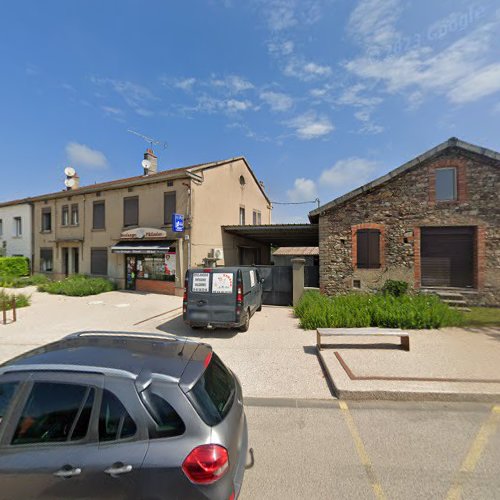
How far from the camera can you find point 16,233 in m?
21.4

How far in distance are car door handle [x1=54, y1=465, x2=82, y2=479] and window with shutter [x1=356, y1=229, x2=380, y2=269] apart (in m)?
11.3

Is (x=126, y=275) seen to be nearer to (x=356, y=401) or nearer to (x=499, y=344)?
(x=356, y=401)

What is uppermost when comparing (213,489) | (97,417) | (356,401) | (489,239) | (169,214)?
(169,214)

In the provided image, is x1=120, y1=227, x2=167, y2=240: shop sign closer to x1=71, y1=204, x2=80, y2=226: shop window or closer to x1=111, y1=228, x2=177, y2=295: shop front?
x1=111, y1=228, x2=177, y2=295: shop front

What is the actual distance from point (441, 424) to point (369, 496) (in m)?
1.71

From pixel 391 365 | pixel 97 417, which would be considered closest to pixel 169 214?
pixel 391 365

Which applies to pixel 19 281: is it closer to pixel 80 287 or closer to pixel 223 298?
pixel 80 287

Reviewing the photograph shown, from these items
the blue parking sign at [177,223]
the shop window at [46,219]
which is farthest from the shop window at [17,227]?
the blue parking sign at [177,223]

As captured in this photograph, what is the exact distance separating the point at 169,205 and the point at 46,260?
11932 millimetres

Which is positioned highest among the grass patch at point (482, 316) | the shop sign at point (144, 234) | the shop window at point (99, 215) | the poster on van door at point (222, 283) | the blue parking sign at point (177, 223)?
the shop window at point (99, 215)

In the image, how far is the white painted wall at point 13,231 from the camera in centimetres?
2036

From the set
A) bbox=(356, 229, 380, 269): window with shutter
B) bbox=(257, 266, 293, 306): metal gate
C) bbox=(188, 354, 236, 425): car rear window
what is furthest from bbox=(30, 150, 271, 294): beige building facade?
A: bbox=(188, 354, 236, 425): car rear window

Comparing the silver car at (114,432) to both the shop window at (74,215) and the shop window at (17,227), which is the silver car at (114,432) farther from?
the shop window at (17,227)

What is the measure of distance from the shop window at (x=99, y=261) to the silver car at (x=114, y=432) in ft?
52.0
